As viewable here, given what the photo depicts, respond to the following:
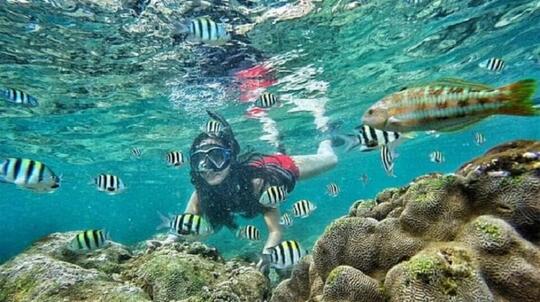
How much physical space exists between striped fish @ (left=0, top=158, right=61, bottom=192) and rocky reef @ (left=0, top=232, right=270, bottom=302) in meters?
0.94

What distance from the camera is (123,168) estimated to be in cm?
3903

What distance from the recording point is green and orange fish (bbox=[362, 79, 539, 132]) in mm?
2328

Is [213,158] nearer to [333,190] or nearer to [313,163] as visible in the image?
[333,190]

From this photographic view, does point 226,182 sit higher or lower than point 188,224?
higher

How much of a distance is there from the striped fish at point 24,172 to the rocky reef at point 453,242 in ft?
11.9

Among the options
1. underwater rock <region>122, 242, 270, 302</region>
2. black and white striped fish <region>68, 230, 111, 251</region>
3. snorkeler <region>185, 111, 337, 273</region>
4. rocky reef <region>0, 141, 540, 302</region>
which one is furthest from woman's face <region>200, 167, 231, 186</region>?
rocky reef <region>0, 141, 540, 302</region>

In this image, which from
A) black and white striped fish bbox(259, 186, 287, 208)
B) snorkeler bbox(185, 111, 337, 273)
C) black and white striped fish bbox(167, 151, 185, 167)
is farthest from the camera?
snorkeler bbox(185, 111, 337, 273)

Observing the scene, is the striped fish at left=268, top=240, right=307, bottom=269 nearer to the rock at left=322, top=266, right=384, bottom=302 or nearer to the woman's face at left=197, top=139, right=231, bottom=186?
the rock at left=322, top=266, right=384, bottom=302

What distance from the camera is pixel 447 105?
2.60 m

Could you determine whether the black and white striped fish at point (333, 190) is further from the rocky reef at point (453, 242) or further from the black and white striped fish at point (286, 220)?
the rocky reef at point (453, 242)

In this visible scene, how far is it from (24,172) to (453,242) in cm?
492

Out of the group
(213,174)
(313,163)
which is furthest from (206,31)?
(313,163)

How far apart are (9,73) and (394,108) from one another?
15.6m

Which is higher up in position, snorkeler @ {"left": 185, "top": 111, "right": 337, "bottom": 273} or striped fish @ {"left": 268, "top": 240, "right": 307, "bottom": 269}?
snorkeler @ {"left": 185, "top": 111, "right": 337, "bottom": 273}
